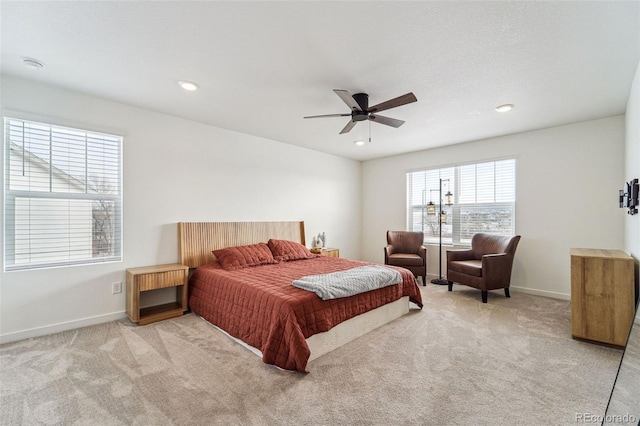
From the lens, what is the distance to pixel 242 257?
12.4ft

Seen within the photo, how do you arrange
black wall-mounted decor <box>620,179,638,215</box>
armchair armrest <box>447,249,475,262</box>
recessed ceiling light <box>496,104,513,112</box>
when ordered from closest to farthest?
black wall-mounted decor <box>620,179,638,215</box>, recessed ceiling light <box>496,104,513,112</box>, armchair armrest <box>447,249,475,262</box>

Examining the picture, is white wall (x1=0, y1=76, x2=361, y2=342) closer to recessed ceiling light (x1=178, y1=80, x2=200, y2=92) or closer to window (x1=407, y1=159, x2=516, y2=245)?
recessed ceiling light (x1=178, y1=80, x2=200, y2=92)

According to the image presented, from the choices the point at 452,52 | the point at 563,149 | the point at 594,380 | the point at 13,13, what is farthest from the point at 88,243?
the point at 563,149

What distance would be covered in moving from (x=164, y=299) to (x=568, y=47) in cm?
488

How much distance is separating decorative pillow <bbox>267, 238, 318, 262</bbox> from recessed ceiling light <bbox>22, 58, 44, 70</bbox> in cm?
314

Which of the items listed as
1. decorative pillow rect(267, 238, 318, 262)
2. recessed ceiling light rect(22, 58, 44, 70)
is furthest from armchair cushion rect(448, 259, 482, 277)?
recessed ceiling light rect(22, 58, 44, 70)

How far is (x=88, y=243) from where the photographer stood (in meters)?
3.23

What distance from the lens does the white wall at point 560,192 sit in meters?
3.82

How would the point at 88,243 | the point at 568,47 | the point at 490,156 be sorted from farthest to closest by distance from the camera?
the point at 490,156 < the point at 88,243 < the point at 568,47

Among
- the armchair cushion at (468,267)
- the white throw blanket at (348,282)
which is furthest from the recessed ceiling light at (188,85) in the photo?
the armchair cushion at (468,267)

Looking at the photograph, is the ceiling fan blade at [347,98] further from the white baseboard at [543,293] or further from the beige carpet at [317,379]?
the white baseboard at [543,293]

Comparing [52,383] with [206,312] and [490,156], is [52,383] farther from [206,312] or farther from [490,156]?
[490,156]

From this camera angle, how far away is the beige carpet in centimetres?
176

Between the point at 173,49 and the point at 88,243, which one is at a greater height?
the point at 173,49
